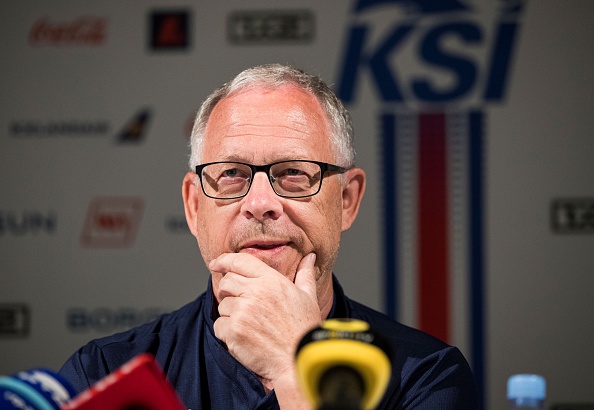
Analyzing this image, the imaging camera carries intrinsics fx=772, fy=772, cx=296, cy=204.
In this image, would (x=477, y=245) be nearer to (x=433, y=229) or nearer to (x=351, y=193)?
(x=433, y=229)

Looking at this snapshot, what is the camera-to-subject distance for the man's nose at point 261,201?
1.67m

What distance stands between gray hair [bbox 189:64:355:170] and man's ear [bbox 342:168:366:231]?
4cm

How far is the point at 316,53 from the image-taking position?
4.02 metres

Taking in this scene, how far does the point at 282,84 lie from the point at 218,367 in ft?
2.25

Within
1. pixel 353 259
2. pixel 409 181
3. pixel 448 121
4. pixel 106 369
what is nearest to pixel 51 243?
pixel 353 259

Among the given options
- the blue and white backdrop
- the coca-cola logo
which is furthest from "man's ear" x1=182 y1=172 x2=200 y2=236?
the coca-cola logo

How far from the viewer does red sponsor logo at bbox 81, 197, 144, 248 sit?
13.1ft

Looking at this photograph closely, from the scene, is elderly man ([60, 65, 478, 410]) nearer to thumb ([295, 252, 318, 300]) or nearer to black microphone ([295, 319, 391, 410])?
thumb ([295, 252, 318, 300])

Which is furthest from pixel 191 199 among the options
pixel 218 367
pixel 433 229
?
pixel 433 229

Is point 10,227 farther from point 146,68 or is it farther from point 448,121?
point 448,121

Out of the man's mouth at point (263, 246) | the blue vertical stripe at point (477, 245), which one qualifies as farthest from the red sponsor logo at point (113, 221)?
the man's mouth at point (263, 246)

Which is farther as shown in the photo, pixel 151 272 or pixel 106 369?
pixel 151 272

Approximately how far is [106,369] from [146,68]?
101 inches

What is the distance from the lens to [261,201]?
1678mm
